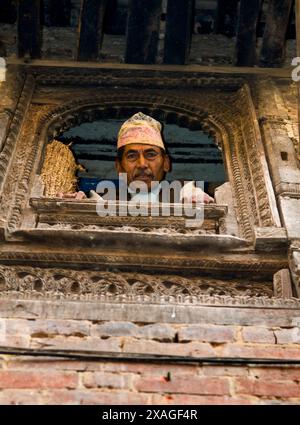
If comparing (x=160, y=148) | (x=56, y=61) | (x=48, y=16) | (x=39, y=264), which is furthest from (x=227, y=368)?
(x=48, y=16)

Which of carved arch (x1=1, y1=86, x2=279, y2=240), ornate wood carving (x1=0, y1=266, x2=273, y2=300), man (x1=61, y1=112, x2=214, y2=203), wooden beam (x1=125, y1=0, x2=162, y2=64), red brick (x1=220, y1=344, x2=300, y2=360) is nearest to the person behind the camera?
red brick (x1=220, y1=344, x2=300, y2=360)

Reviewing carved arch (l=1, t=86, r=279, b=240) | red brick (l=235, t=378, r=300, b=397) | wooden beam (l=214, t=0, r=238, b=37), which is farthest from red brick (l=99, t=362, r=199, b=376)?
wooden beam (l=214, t=0, r=238, b=37)

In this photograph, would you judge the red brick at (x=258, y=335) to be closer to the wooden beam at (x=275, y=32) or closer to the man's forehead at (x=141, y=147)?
the man's forehead at (x=141, y=147)

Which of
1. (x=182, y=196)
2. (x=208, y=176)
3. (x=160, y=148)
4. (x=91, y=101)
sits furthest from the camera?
(x=208, y=176)

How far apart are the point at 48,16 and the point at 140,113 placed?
205 centimetres

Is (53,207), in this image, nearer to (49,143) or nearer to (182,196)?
(182,196)

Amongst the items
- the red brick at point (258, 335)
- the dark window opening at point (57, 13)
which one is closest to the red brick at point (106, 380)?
the red brick at point (258, 335)

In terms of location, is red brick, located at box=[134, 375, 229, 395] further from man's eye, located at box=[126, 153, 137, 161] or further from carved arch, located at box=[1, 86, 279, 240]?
man's eye, located at box=[126, 153, 137, 161]

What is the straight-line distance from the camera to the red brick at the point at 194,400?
3.18 meters

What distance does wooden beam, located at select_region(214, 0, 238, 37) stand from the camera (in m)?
7.66

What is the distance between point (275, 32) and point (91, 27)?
2001 mm

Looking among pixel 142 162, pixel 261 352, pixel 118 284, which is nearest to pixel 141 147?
pixel 142 162

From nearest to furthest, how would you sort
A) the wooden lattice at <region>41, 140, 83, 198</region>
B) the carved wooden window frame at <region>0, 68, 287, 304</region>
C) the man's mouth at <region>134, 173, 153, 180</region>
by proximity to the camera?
the carved wooden window frame at <region>0, 68, 287, 304</region>
the man's mouth at <region>134, 173, 153, 180</region>
the wooden lattice at <region>41, 140, 83, 198</region>

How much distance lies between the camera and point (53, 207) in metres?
5.34
